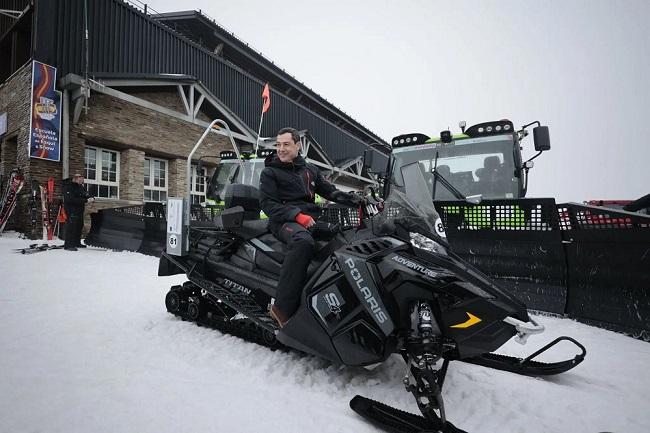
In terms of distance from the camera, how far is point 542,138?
4285mm

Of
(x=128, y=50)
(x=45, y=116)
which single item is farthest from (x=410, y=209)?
(x=128, y=50)

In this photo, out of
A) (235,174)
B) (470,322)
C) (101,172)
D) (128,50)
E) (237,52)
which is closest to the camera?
(470,322)

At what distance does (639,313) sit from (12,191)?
13.0 meters

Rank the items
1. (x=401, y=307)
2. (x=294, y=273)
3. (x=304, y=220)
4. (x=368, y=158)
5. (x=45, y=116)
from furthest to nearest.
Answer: (x=45, y=116)
(x=368, y=158)
(x=304, y=220)
(x=294, y=273)
(x=401, y=307)

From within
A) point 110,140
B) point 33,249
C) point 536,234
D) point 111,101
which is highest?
point 111,101

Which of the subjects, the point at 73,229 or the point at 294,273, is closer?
the point at 294,273

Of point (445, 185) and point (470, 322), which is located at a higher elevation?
point (445, 185)

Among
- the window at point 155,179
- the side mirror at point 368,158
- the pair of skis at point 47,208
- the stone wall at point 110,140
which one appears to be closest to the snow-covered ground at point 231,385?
the side mirror at point 368,158

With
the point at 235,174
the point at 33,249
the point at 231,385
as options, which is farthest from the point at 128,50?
the point at 231,385

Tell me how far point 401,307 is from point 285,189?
51.5 inches

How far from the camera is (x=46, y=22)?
30.0 feet

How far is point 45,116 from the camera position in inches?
350

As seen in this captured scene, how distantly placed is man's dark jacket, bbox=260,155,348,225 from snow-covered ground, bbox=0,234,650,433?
3.69ft

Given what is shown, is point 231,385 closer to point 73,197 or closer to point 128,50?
point 73,197
